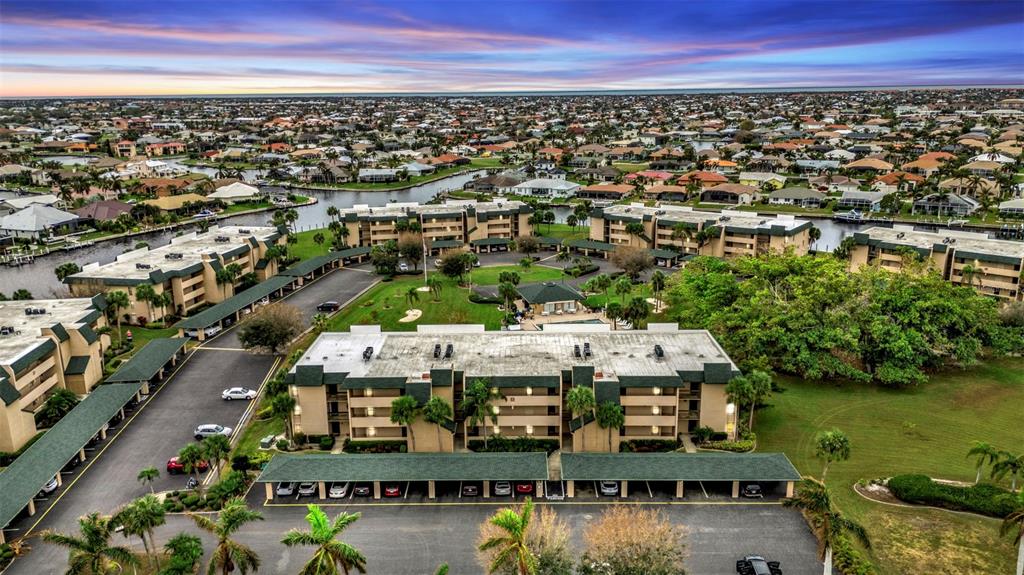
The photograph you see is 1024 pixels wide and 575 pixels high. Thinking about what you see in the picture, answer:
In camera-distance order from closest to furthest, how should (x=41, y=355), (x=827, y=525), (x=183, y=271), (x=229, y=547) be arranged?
(x=229, y=547) < (x=827, y=525) < (x=41, y=355) < (x=183, y=271)

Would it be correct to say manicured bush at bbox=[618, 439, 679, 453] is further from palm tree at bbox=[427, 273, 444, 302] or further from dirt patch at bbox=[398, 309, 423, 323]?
palm tree at bbox=[427, 273, 444, 302]

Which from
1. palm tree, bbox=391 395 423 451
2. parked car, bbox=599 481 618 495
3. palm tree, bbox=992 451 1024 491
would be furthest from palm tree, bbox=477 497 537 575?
palm tree, bbox=992 451 1024 491

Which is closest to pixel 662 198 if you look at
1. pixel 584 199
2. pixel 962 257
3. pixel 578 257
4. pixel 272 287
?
pixel 584 199

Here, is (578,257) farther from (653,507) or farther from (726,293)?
(653,507)

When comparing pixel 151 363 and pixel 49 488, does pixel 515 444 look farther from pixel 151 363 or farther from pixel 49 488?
pixel 151 363

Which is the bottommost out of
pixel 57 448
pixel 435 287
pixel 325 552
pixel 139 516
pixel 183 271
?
pixel 57 448

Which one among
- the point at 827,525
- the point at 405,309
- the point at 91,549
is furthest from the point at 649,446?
the point at 405,309
